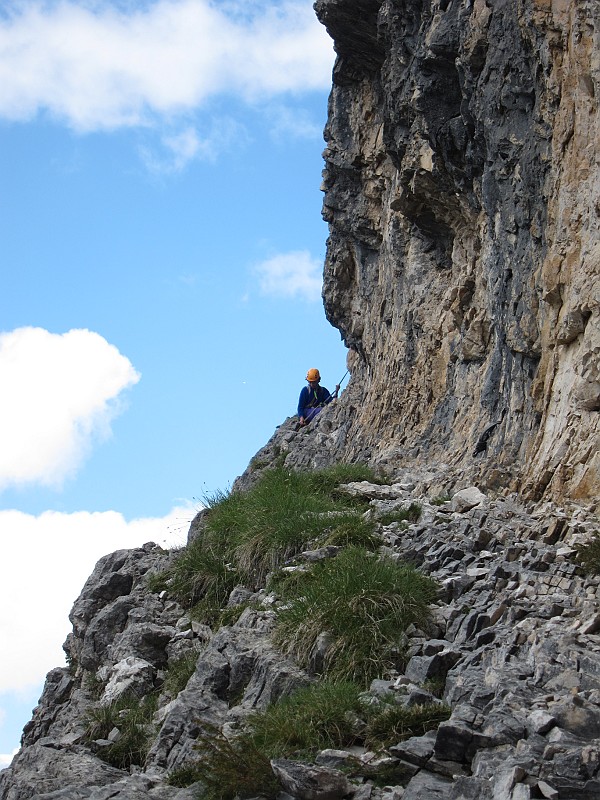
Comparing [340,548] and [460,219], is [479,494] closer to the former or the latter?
[340,548]

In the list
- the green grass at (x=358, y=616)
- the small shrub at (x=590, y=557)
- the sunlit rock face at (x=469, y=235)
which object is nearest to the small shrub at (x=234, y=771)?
the green grass at (x=358, y=616)

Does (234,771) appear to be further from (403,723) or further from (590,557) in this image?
(590,557)

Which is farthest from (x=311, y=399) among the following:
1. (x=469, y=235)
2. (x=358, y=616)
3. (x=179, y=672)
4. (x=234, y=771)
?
(x=234, y=771)

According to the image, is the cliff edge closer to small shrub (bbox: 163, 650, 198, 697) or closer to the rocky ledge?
the rocky ledge

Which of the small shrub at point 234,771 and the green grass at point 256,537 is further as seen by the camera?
the green grass at point 256,537

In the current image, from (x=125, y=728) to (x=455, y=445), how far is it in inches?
305

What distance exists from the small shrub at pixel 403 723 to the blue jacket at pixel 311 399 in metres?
18.5

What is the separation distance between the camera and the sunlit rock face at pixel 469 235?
11898mm

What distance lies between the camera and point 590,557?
29.7ft

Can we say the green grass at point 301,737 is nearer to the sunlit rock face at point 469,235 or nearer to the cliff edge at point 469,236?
the cliff edge at point 469,236

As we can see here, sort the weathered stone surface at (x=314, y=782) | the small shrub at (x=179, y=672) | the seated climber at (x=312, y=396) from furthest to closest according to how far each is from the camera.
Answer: the seated climber at (x=312, y=396), the small shrub at (x=179, y=672), the weathered stone surface at (x=314, y=782)

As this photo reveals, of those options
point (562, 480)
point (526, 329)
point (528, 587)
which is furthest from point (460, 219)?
point (528, 587)

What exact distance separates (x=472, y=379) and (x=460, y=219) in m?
3.39

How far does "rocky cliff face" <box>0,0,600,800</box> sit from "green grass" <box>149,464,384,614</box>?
14.6 inches
